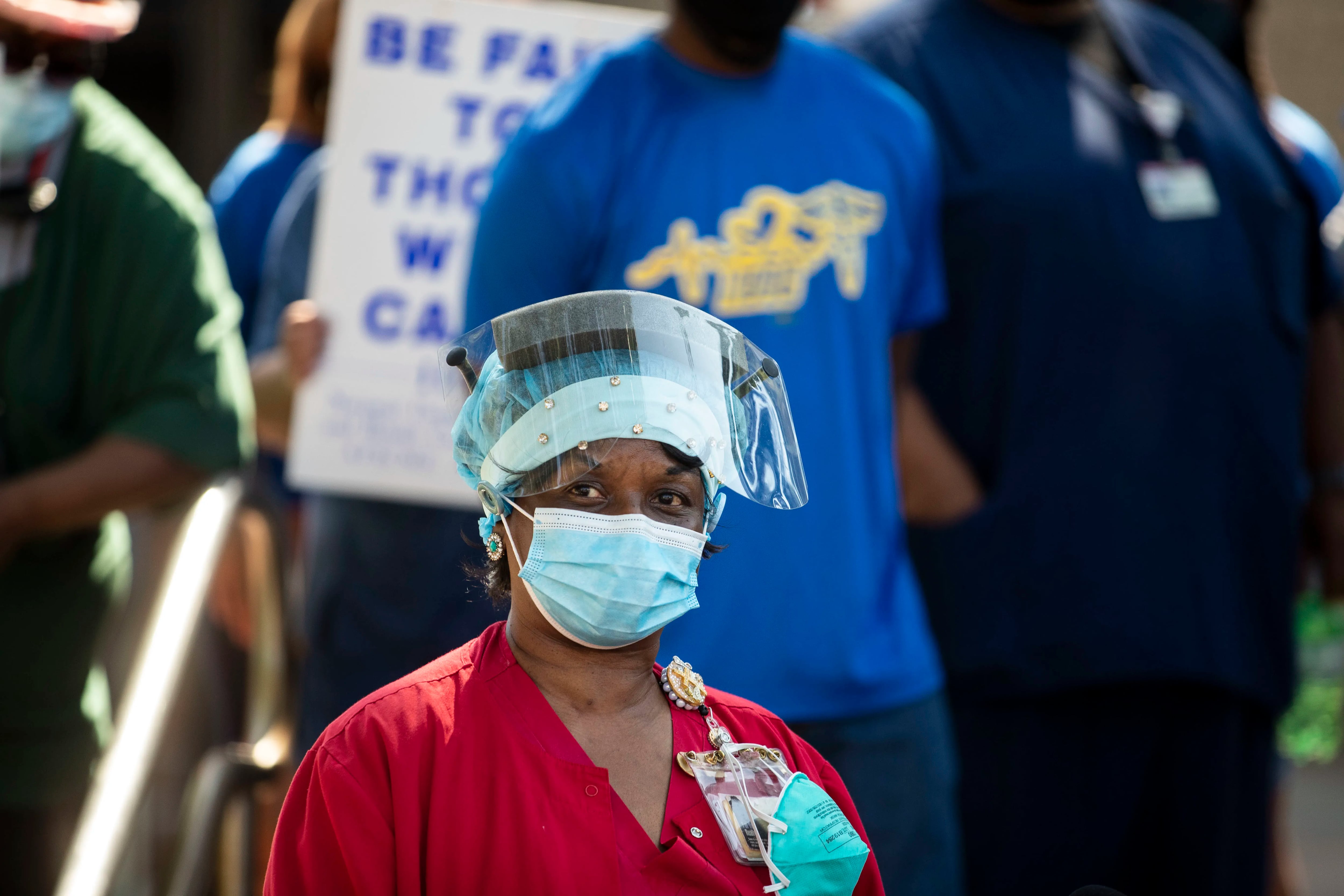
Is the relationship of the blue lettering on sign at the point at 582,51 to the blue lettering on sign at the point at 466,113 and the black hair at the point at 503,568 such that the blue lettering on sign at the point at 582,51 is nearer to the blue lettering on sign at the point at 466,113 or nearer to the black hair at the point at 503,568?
the blue lettering on sign at the point at 466,113

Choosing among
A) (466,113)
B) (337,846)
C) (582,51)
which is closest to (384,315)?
(466,113)

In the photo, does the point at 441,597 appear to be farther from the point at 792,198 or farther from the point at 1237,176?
the point at 1237,176

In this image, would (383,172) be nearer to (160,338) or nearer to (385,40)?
(385,40)

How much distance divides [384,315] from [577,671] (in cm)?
223

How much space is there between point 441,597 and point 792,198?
1.47m

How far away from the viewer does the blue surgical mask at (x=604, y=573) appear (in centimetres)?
200

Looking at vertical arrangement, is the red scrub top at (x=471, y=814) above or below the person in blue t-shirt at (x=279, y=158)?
above

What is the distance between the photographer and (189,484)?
3.26 metres

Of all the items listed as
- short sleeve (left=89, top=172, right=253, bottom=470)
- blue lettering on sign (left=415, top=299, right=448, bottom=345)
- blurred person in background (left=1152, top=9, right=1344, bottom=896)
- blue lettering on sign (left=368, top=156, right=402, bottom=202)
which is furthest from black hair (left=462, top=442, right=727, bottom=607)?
blurred person in background (left=1152, top=9, right=1344, bottom=896)

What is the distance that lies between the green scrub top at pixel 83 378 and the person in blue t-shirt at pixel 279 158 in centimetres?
152

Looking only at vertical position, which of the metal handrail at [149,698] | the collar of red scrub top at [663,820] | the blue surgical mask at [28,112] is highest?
the blue surgical mask at [28,112]

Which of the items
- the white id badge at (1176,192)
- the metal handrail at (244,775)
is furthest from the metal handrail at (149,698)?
the white id badge at (1176,192)

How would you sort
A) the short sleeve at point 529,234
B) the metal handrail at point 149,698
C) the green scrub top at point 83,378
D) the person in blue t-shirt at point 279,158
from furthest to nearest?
the person in blue t-shirt at point 279,158 → the green scrub top at point 83,378 → the metal handrail at point 149,698 → the short sleeve at point 529,234

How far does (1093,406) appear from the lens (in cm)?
354
